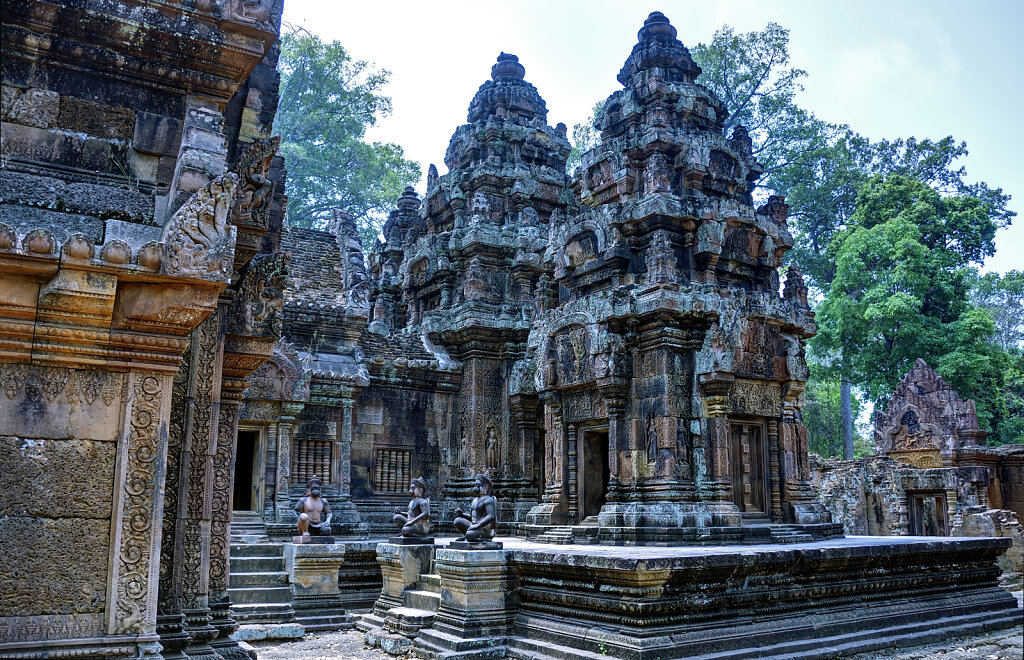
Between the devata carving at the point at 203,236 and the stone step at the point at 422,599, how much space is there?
261 inches

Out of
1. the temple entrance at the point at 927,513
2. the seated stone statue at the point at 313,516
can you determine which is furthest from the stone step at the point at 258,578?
the temple entrance at the point at 927,513

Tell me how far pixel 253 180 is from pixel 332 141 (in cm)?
2707

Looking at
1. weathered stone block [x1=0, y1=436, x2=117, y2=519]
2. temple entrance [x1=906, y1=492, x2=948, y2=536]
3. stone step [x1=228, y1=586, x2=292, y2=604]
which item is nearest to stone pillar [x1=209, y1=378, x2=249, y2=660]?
weathered stone block [x1=0, y1=436, x2=117, y2=519]

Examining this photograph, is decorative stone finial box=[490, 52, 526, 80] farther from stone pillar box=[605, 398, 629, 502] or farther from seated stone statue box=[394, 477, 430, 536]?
seated stone statue box=[394, 477, 430, 536]

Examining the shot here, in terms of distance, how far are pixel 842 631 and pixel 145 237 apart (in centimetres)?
834

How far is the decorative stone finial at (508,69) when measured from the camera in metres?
19.1

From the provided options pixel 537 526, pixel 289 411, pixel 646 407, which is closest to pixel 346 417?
pixel 289 411

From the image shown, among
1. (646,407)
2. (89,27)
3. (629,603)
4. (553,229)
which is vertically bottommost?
(629,603)

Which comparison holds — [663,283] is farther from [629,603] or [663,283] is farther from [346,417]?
[346,417]

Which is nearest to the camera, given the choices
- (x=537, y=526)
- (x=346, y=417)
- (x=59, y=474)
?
(x=59, y=474)

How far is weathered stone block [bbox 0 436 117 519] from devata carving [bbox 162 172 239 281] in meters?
0.94

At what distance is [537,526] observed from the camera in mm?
12242

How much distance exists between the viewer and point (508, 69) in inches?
755

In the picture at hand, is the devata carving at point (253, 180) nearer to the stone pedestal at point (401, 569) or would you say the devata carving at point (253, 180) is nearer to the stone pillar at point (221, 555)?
the stone pillar at point (221, 555)
